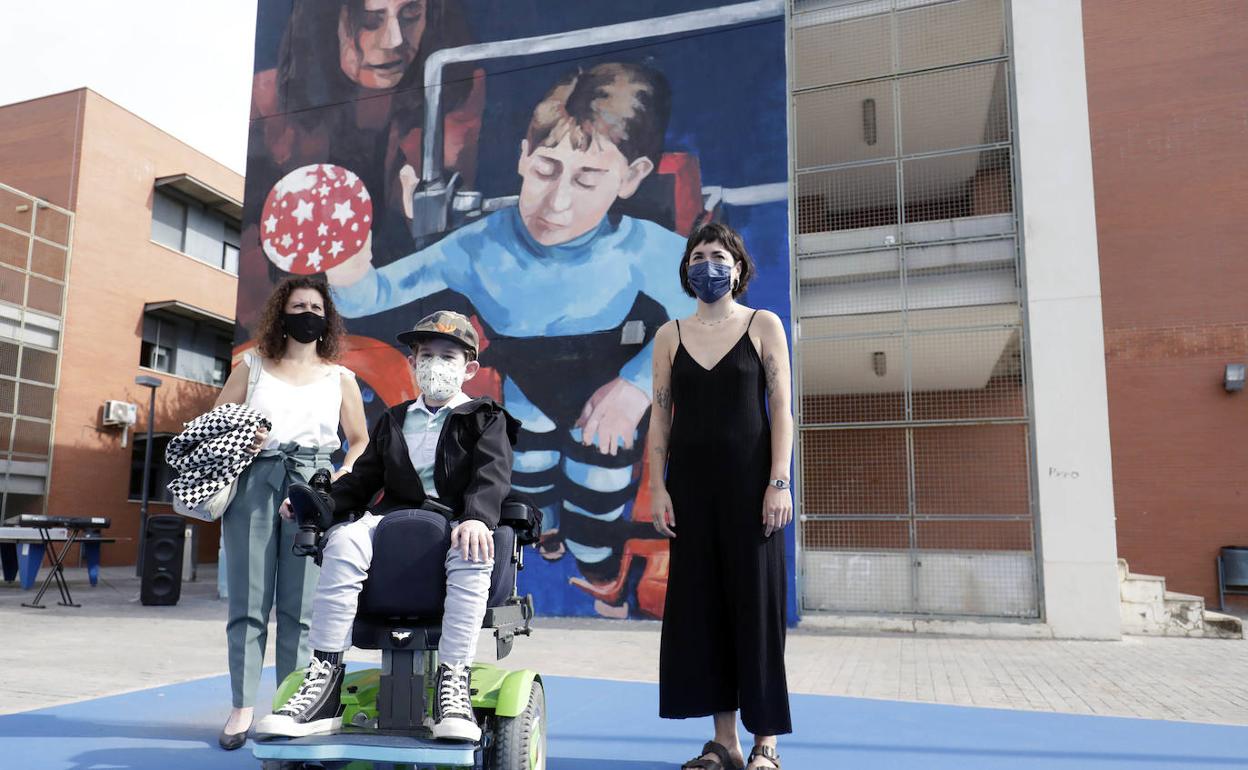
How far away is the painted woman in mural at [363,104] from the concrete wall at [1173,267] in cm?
1109

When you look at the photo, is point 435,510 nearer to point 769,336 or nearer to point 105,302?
point 769,336

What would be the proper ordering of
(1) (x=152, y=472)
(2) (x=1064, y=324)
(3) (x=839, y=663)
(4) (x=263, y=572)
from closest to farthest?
(4) (x=263, y=572)
(3) (x=839, y=663)
(2) (x=1064, y=324)
(1) (x=152, y=472)

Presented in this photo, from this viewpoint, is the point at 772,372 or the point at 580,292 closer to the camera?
the point at 772,372

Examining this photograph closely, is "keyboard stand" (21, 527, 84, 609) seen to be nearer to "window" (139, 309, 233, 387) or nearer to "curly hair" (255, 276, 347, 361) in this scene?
"curly hair" (255, 276, 347, 361)

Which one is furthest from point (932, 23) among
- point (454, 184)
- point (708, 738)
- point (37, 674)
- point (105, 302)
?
point (105, 302)

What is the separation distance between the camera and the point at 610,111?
10617mm

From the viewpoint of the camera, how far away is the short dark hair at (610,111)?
34.2 ft

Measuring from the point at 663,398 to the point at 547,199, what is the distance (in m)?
7.88

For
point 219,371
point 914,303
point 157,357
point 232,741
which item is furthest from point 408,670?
point 219,371

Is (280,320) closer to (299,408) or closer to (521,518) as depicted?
(299,408)

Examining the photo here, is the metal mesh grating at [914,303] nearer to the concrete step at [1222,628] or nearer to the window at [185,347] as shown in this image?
the concrete step at [1222,628]

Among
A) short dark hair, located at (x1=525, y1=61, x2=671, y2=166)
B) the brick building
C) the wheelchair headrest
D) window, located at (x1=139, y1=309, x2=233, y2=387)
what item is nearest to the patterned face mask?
the wheelchair headrest

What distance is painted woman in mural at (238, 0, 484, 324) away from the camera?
11445 millimetres

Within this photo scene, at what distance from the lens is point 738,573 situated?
2986 mm
